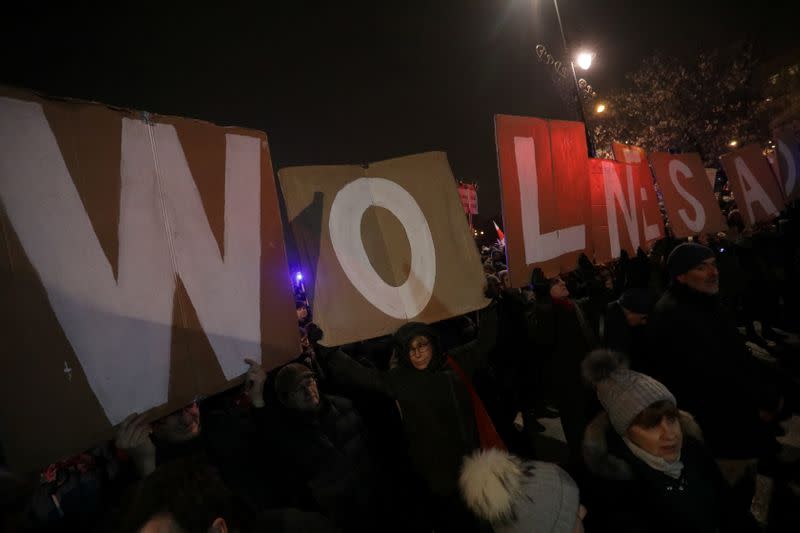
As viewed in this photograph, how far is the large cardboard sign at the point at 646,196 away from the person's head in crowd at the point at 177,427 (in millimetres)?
5642

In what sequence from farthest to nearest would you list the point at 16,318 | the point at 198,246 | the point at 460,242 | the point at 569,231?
1. the point at 569,231
2. the point at 460,242
3. the point at 198,246
4. the point at 16,318

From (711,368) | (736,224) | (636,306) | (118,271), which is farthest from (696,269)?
(736,224)

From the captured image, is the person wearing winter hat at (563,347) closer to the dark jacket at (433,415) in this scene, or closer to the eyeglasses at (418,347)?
the dark jacket at (433,415)

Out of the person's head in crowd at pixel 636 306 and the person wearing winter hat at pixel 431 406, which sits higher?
the person's head in crowd at pixel 636 306

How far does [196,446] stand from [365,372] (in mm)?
1114

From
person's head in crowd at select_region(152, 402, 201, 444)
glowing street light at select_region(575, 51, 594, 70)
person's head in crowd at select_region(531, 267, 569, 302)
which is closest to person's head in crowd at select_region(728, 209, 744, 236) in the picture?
glowing street light at select_region(575, 51, 594, 70)

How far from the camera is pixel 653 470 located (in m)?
1.69

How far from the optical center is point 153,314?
1.83 m

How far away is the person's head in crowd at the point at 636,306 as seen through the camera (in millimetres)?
3289

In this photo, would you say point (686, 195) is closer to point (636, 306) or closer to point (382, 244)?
point (636, 306)

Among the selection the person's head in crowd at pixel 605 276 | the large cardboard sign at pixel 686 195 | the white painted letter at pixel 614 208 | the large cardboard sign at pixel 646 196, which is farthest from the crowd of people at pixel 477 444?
the large cardboard sign at pixel 686 195

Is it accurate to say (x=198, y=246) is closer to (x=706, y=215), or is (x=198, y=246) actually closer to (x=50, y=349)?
(x=50, y=349)

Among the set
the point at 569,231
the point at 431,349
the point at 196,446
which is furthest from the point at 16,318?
the point at 569,231

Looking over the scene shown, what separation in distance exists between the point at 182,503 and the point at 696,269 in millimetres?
3027
